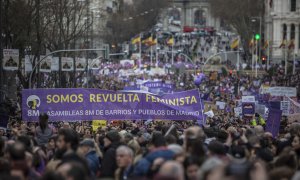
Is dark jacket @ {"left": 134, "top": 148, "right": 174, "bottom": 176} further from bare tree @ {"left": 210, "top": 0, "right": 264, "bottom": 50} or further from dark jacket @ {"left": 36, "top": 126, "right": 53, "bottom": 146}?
bare tree @ {"left": 210, "top": 0, "right": 264, "bottom": 50}

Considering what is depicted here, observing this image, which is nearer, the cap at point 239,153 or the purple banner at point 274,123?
the cap at point 239,153

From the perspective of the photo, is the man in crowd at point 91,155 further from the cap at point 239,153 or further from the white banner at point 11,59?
the white banner at point 11,59

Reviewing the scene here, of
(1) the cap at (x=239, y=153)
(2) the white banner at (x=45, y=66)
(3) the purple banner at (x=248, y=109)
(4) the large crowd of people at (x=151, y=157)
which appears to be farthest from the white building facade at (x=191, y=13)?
(1) the cap at (x=239, y=153)

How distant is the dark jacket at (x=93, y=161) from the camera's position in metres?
15.2

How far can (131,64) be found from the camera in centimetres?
9900

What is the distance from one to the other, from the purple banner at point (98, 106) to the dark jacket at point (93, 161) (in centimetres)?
822

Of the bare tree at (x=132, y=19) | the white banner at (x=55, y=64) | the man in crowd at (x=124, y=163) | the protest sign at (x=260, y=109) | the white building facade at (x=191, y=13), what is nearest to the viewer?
the man in crowd at (x=124, y=163)

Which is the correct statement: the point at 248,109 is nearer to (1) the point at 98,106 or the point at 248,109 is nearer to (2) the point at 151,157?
(1) the point at 98,106

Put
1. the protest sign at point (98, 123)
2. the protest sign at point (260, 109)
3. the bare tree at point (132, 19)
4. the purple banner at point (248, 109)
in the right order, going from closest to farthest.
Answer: the protest sign at point (98, 123), the purple banner at point (248, 109), the protest sign at point (260, 109), the bare tree at point (132, 19)

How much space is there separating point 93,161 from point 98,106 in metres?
8.85

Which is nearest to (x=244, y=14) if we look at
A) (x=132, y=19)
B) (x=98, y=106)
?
(x=132, y=19)

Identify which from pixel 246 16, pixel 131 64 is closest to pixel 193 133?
pixel 131 64

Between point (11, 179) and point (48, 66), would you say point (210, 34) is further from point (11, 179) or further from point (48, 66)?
point (11, 179)

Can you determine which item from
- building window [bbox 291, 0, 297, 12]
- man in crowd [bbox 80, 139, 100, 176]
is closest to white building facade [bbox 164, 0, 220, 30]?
building window [bbox 291, 0, 297, 12]
